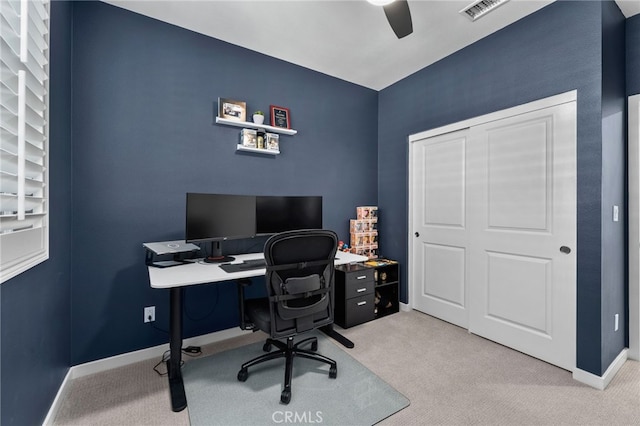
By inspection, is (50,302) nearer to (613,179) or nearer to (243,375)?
(243,375)

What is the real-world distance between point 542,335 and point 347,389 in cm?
165

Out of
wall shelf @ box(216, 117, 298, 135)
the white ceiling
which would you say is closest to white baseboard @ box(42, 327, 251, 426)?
wall shelf @ box(216, 117, 298, 135)

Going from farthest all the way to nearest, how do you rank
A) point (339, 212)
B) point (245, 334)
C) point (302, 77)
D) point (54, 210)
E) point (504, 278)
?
point (339, 212) < point (302, 77) < point (245, 334) < point (504, 278) < point (54, 210)

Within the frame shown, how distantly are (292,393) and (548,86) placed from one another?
2.94 meters

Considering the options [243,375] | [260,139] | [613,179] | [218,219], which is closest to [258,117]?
[260,139]

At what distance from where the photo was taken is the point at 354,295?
2.84 metres

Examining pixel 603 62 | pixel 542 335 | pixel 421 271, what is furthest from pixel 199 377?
pixel 603 62

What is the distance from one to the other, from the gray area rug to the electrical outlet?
1.59ft

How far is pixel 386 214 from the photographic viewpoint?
3627 mm

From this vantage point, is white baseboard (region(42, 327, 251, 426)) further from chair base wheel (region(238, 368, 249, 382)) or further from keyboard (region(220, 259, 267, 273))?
keyboard (region(220, 259, 267, 273))

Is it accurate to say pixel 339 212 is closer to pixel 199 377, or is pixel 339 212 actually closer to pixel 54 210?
pixel 199 377

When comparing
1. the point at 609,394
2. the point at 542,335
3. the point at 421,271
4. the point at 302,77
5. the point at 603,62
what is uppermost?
the point at 302,77

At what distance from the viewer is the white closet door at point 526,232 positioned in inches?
82.3

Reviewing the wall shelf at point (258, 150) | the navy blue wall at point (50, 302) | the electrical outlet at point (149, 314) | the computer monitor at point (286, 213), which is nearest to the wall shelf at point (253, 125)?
the wall shelf at point (258, 150)
